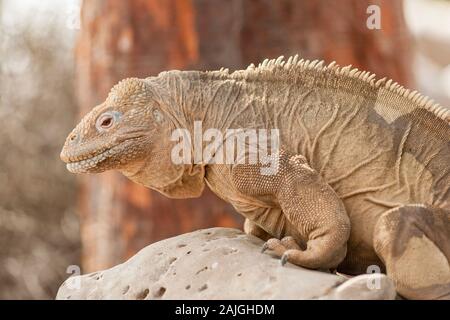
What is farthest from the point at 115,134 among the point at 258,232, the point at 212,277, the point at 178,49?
the point at 178,49

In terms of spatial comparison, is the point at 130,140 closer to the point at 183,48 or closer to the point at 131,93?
the point at 131,93

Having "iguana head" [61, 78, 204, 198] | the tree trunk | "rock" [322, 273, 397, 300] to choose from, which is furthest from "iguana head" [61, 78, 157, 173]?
the tree trunk

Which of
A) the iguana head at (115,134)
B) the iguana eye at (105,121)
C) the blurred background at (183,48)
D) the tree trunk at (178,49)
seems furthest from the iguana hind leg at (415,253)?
the tree trunk at (178,49)

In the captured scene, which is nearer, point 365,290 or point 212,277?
point 365,290

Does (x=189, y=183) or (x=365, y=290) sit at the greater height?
(x=189, y=183)

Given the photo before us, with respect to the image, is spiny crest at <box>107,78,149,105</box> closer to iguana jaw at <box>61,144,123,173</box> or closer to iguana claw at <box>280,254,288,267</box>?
iguana jaw at <box>61,144,123,173</box>
